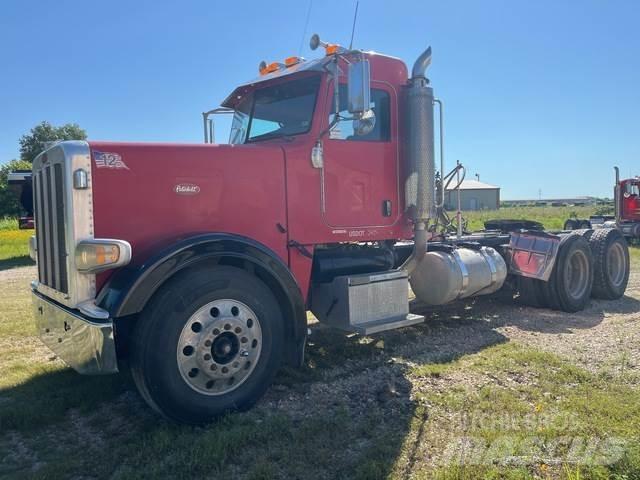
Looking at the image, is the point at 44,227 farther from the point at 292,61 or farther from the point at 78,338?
the point at 292,61

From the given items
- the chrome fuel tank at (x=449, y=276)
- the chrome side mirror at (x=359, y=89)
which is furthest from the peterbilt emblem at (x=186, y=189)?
the chrome fuel tank at (x=449, y=276)

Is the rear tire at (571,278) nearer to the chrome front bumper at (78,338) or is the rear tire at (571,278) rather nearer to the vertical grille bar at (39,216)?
the chrome front bumper at (78,338)

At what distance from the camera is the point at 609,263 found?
9.30m

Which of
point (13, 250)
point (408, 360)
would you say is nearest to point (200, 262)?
point (408, 360)

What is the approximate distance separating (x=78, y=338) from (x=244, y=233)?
1552mm

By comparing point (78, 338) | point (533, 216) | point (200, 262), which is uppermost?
point (200, 262)

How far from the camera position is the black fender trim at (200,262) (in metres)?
3.75

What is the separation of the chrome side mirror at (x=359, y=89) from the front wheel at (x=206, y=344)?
1.70 m

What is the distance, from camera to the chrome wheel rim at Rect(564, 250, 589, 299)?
8711mm

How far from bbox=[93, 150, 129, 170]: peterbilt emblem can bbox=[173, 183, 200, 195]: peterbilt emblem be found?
41 centimetres

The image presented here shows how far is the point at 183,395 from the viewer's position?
3910 mm

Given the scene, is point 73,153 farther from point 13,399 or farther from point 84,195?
point 13,399

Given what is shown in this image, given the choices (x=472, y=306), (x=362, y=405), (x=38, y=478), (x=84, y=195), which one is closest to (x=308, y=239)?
(x=362, y=405)

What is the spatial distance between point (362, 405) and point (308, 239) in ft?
5.32
